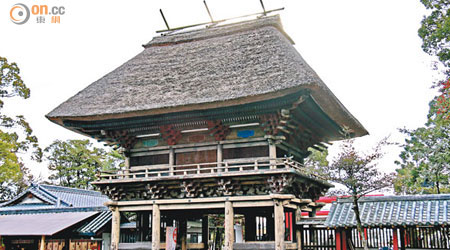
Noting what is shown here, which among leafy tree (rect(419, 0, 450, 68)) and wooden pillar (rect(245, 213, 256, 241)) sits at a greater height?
leafy tree (rect(419, 0, 450, 68))

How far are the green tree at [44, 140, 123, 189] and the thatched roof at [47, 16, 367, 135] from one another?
66.3ft

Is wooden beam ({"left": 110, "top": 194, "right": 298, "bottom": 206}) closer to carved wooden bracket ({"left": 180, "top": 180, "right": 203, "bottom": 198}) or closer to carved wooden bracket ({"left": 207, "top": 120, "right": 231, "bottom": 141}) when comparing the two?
carved wooden bracket ({"left": 180, "top": 180, "right": 203, "bottom": 198})

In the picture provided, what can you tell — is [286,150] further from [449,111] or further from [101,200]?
[101,200]

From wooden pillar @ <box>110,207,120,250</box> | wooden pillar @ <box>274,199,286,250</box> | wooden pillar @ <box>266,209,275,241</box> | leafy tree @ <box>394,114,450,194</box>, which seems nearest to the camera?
wooden pillar @ <box>274,199,286,250</box>

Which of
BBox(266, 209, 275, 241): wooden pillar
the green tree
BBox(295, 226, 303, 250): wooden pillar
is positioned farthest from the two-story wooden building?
the green tree

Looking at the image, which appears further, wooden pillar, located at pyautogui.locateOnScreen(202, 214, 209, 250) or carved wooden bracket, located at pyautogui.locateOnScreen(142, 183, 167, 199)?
wooden pillar, located at pyautogui.locateOnScreen(202, 214, 209, 250)

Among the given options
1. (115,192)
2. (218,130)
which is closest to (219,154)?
(218,130)

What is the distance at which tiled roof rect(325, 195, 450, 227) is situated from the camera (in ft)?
39.6

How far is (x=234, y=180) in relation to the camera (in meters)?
13.6

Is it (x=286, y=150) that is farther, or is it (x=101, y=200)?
(x=101, y=200)

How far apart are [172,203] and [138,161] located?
8.16 feet

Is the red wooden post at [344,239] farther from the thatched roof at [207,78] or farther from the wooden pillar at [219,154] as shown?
the wooden pillar at [219,154]

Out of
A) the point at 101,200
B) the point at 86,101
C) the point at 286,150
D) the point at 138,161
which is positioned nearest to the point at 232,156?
the point at 286,150

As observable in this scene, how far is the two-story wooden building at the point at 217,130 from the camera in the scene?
1324cm
